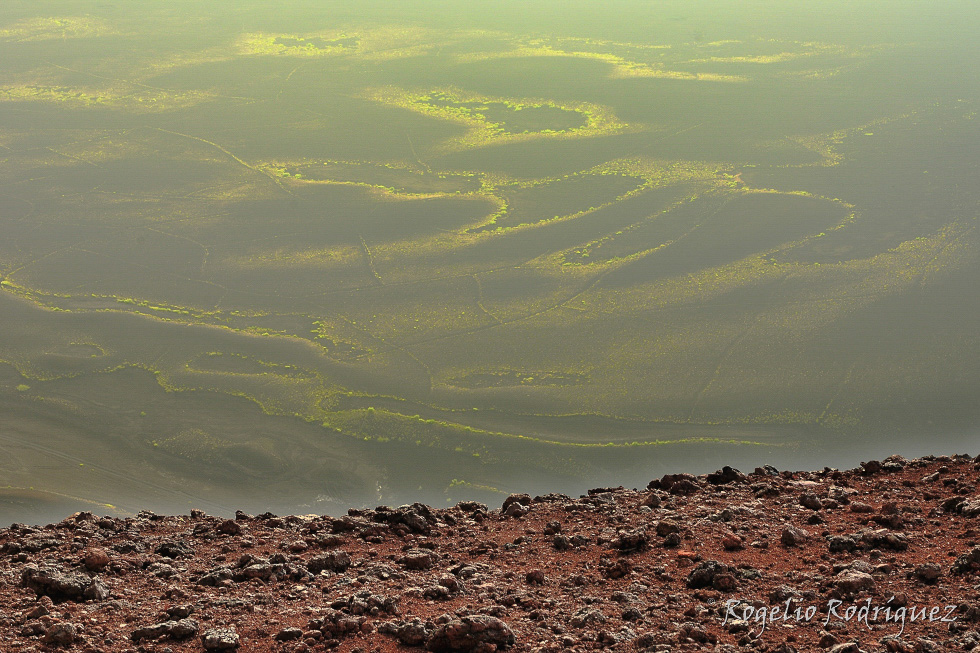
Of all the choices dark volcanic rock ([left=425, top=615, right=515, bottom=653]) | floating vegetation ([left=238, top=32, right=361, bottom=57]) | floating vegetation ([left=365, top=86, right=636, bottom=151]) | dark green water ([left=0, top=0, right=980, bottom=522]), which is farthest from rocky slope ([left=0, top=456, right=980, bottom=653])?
floating vegetation ([left=238, top=32, right=361, bottom=57])

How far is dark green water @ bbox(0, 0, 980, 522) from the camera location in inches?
372

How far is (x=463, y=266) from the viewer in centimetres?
1261

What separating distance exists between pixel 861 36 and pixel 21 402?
2028 cm

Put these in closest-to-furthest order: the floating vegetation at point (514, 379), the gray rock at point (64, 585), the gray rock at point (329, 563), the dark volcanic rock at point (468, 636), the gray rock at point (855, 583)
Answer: the dark volcanic rock at point (468, 636), the gray rock at point (855, 583), the gray rock at point (64, 585), the gray rock at point (329, 563), the floating vegetation at point (514, 379)

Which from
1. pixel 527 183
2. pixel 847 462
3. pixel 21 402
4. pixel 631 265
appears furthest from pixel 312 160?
pixel 847 462

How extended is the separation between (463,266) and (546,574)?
834 cm

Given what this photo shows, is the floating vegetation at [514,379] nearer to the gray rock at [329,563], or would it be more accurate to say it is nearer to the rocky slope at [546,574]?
the rocky slope at [546,574]

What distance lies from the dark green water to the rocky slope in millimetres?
3301

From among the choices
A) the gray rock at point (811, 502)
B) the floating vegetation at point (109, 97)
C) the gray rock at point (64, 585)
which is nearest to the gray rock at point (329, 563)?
the gray rock at point (64, 585)

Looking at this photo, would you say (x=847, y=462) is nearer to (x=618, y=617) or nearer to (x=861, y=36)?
(x=618, y=617)

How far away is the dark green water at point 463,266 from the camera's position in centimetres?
944

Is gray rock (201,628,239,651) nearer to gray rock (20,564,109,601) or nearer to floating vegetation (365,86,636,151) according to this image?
gray rock (20,564,109,601)

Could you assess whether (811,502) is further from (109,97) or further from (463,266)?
(109,97)

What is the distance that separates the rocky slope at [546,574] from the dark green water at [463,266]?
3.30m
